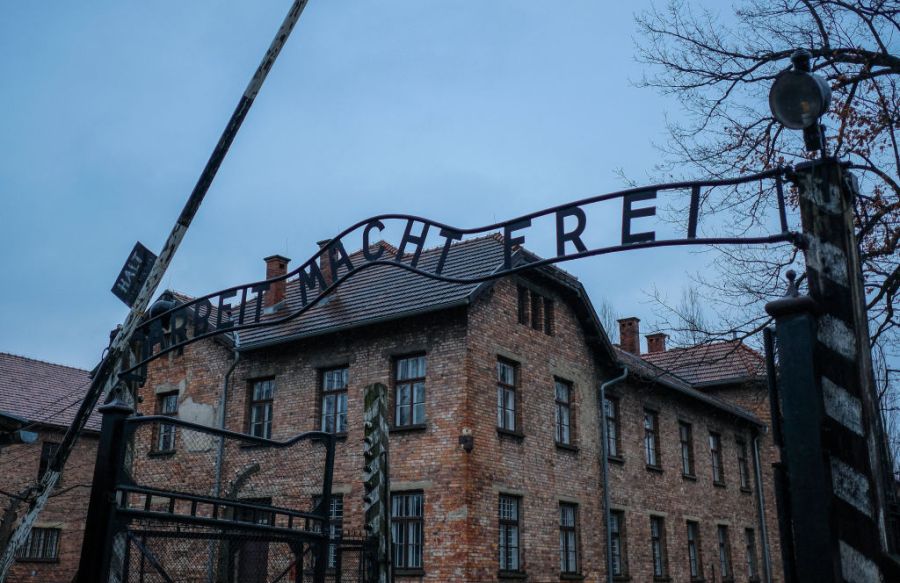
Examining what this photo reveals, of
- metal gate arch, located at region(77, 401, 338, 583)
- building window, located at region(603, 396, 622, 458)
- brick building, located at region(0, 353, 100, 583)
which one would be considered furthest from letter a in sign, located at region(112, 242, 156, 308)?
brick building, located at region(0, 353, 100, 583)

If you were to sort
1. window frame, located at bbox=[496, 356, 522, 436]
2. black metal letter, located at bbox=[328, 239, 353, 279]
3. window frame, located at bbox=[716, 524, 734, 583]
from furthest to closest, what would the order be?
window frame, located at bbox=[716, 524, 734, 583] → window frame, located at bbox=[496, 356, 522, 436] → black metal letter, located at bbox=[328, 239, 353, 279]

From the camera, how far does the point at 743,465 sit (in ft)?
92.3

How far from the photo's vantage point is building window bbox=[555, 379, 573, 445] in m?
19.4

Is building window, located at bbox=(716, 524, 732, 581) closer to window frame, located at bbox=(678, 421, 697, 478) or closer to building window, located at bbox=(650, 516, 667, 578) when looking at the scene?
window frame, located at bbox=(678, 421, 697, 478)

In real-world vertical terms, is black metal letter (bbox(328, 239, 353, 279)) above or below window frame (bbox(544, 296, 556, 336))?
below

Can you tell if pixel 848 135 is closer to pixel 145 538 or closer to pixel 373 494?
pixel 373 494

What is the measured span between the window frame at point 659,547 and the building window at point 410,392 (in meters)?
8.24

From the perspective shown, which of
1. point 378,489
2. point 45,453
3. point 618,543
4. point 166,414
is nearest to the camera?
point 378,489

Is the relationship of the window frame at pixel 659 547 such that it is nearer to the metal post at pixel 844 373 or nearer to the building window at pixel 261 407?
the building window at pixel 261 407

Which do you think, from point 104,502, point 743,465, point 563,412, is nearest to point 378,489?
point 104,502

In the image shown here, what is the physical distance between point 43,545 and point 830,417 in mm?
25874

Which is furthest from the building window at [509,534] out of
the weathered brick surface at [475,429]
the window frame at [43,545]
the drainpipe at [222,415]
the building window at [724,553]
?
the window frame at [43,545]

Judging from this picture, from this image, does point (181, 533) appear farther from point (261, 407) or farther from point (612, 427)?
point (612, 427)

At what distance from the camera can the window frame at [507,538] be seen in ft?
54.6
